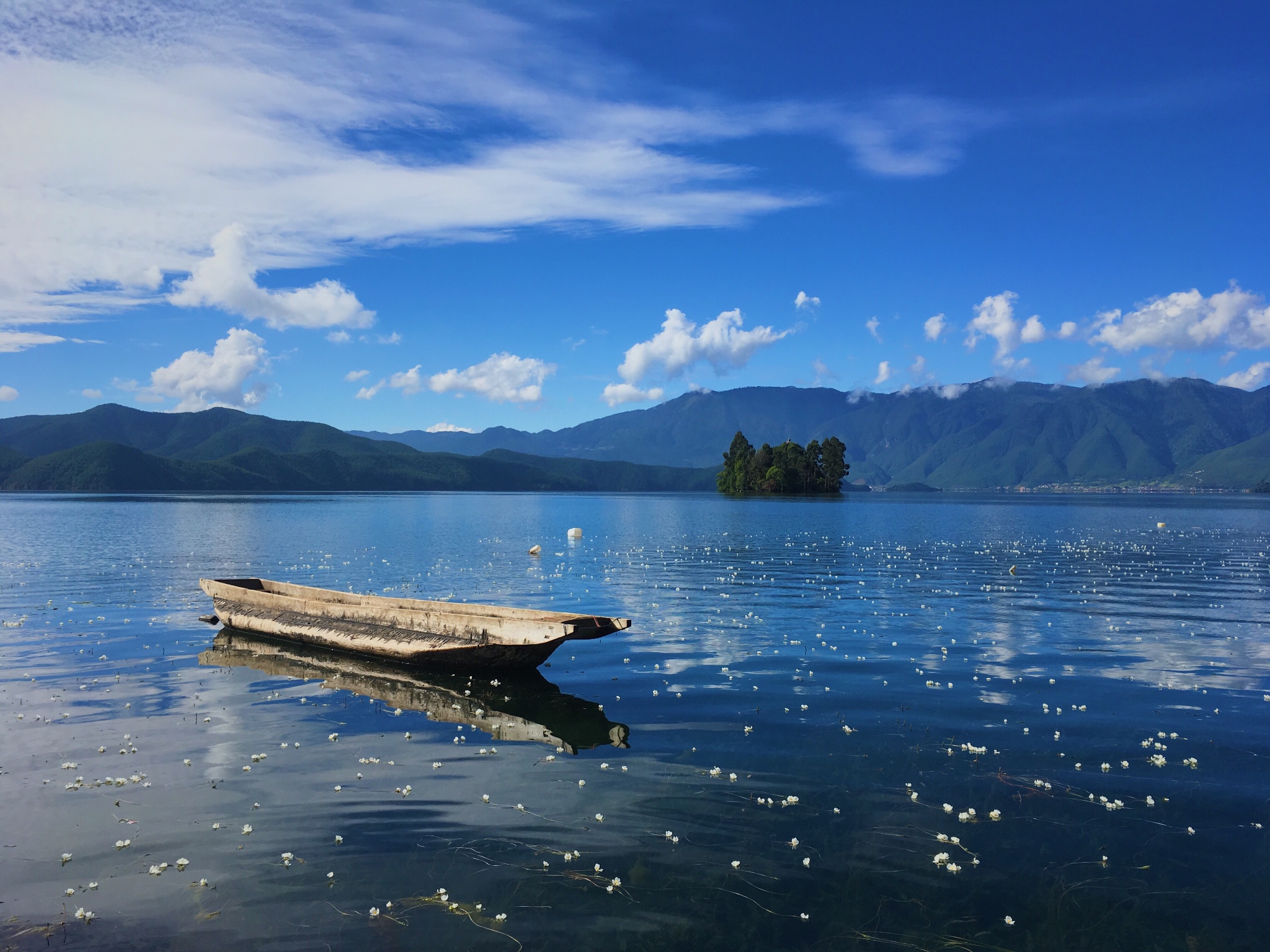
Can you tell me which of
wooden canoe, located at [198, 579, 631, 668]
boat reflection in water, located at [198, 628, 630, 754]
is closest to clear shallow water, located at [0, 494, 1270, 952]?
boat reflection in water, located at [198, 628, 630, 754]

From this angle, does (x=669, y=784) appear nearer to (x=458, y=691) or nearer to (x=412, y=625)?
(x=458, y=691)

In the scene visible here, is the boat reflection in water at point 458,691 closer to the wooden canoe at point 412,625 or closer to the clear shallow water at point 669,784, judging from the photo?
the clear shallow water at point 669,784

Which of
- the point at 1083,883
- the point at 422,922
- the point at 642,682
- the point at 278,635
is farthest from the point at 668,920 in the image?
the point at 278,635

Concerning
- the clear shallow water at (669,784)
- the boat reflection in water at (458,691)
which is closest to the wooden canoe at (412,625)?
the boat reflection in water at (458,691)

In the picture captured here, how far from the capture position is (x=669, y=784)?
16.3 meters

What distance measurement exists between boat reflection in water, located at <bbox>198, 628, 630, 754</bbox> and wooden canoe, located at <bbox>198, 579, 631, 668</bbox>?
20.3 inches

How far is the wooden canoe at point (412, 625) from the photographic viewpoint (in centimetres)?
2475

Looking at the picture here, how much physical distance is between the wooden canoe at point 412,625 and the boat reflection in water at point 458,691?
1.69 ft

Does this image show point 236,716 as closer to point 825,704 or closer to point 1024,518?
point 825,704

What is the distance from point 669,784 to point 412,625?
47.9 ft

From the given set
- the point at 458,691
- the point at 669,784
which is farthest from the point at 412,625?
the point at 669,784

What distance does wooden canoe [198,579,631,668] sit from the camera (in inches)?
974

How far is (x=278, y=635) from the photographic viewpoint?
31.7 m

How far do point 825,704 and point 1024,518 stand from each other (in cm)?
13264
